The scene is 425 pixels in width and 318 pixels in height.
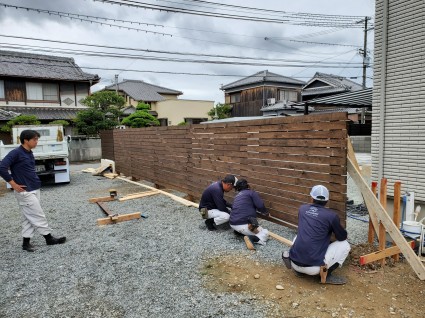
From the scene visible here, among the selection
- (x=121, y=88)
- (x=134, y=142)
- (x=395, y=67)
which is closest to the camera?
(x=395, y=67)

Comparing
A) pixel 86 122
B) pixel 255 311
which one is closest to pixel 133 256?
pixel 255 311

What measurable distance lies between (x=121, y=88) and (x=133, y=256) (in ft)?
120

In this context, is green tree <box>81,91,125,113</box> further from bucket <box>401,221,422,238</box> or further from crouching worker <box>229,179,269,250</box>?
bucket <box>401,221,422,238</box>

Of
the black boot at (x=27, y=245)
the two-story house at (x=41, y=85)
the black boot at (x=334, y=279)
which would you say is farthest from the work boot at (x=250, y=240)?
the two-story house at (x=41, y=85)

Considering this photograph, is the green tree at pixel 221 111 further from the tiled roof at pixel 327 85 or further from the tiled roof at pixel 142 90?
the tiled roof at pixel 327 85

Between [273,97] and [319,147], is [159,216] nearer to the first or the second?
[319,147]

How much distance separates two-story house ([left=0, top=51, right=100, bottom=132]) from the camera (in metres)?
21.8

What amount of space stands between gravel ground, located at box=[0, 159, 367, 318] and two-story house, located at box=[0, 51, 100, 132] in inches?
710

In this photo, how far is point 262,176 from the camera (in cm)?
559

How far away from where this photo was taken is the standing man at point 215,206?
18.3ft

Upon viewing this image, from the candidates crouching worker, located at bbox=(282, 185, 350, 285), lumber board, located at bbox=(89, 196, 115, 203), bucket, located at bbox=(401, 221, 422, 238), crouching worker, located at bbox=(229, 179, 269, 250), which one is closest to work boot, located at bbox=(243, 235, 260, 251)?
crouching worker, located at bbox=(229, 179, 269, 250)

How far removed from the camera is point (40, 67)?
939 inches

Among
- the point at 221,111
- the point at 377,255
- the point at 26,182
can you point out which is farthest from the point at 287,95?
the point at 26,182

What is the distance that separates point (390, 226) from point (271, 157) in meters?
2.18
